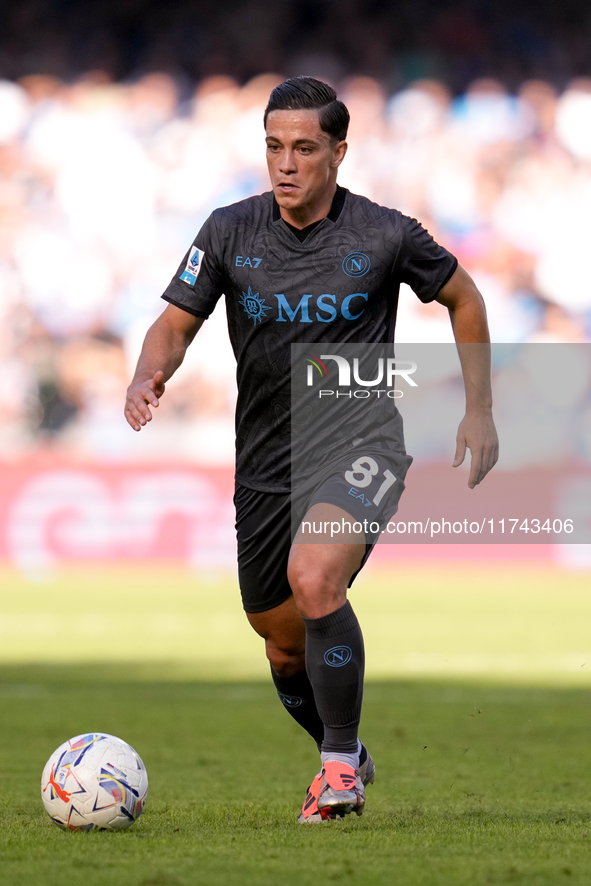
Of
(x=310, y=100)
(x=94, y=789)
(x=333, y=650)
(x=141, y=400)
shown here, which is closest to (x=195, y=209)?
(x=310, y=100)

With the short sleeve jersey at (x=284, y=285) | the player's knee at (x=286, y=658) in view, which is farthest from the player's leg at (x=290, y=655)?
the short sleeve jersey at (x=284, y=285)

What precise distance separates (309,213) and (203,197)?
598 inches

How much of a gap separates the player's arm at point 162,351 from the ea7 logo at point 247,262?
245mm

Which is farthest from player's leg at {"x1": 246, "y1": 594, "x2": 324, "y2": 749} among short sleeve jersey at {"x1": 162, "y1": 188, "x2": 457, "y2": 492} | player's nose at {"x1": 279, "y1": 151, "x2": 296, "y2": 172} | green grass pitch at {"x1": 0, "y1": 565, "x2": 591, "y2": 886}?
player's nose at {"x1": 279, "y1": 151, "x2": 296, "y2": 172}

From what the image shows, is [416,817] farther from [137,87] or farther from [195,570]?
[137,87]

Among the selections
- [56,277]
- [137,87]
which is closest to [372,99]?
[137,87]

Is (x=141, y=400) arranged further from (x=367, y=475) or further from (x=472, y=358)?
(x=472, y=358)

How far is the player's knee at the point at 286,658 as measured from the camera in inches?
173

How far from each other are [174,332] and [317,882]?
Result: 6.60 ft

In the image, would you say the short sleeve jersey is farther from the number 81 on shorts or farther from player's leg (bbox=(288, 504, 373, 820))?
player's leg (bbox=(288, 504, 373, 820))

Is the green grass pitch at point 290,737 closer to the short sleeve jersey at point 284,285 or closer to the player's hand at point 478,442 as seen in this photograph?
the player's hand at point 478,442

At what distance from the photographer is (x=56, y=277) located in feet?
59.9

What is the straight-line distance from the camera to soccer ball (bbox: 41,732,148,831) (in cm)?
363

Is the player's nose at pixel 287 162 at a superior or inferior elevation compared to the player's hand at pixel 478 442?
superior
